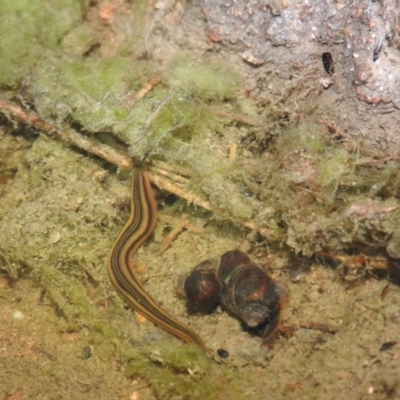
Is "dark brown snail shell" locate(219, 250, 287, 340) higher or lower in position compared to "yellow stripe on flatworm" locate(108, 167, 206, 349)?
higher

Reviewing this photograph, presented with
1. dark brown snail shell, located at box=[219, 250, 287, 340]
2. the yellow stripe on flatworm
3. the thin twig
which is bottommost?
the yellow stripe on flatworm

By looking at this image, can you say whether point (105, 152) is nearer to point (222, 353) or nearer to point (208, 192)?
point (208, 192)

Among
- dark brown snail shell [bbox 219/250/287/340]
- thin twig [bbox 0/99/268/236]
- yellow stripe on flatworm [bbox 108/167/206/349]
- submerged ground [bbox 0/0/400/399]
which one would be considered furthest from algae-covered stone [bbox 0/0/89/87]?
dark brown snail shell [bbox 219/250/287/340]

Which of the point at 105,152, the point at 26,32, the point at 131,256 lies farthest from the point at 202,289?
the point at 26,32

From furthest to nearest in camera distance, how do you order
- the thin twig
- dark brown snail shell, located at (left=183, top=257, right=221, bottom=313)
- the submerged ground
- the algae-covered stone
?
the algae-covered stone < the thin twig < dark brown snail shell, located at (left=183, top=257, right=221, bottom=313) < the submerged ground

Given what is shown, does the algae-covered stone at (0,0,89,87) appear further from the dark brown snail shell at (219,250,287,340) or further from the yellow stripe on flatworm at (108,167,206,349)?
the dark brown snail shell at (219,250,287,340)

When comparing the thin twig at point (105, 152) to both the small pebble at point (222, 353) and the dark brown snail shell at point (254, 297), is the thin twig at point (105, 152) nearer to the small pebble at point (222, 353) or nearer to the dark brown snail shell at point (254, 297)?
the dark brown snail shell at point (254, 297)

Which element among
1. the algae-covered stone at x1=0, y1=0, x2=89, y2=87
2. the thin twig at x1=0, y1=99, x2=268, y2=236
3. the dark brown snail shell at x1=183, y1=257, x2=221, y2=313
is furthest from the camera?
the algae-covered stone at x1=0, y1=0, x2=89, y2=87

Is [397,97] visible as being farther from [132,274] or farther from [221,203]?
[132,274]

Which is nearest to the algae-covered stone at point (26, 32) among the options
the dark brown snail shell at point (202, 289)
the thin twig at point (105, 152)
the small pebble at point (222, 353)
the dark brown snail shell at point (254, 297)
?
the thin twig at point (105, 152)
